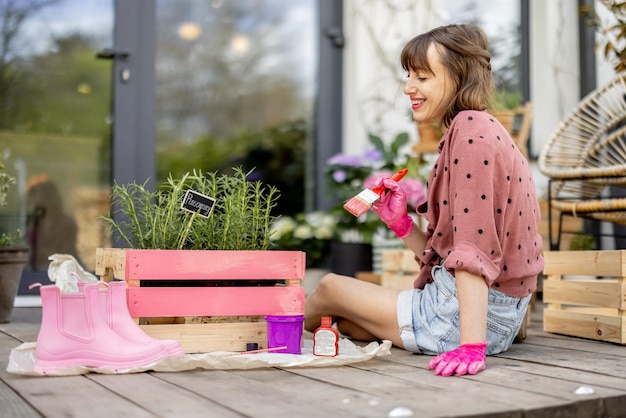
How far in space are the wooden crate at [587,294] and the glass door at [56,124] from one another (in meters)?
2.05

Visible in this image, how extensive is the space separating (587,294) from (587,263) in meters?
0.10

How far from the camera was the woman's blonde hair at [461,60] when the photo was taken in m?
2.04

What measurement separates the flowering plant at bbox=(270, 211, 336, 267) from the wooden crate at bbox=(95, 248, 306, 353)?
185 centimetres

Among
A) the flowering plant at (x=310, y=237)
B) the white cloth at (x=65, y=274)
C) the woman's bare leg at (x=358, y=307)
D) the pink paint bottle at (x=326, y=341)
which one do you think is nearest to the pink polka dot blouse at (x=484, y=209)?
the woman's bare leg at (x=358, y=307)

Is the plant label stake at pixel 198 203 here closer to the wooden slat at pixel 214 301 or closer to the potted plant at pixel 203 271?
the potted plant at pixel 203 271

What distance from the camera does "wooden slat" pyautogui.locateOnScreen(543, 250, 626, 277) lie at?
2.40m

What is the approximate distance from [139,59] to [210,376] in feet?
8.01

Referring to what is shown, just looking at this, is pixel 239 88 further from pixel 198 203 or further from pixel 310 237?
pixel 198 203

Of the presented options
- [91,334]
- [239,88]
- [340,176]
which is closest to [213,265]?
[91,334]

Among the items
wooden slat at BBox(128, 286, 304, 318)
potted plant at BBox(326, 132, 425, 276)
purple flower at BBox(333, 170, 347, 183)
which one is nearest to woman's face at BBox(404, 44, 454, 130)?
wooden slat at BBox(128, 286, 304, 318)

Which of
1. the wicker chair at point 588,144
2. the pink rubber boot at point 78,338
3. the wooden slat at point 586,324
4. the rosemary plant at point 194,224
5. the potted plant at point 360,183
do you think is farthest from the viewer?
the potted plant at point 360,183

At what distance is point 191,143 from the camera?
4.04 m

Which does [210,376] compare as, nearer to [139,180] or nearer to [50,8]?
[139,180]

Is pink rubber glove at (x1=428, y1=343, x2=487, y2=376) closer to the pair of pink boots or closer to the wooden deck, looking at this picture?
the wooden deck
